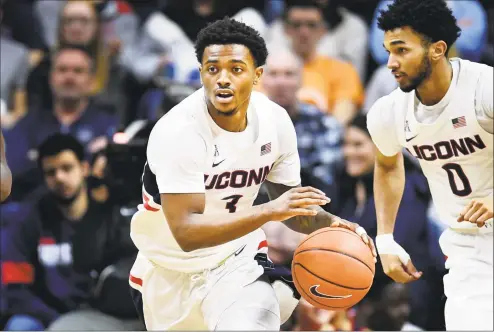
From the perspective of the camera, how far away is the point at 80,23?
29.4 feet

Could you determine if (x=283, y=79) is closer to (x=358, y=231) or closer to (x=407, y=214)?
(x=407, y=214)

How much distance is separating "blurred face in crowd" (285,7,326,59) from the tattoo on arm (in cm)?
303

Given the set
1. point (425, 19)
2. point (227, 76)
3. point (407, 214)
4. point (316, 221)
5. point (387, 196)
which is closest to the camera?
point (227, 76)

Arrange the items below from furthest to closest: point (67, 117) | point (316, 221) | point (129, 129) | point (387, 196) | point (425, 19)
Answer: point (67, 117) < point (129, 129) < point (387, 196) < point (316, 221) < point (425, 19)

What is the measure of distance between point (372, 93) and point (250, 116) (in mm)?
2913

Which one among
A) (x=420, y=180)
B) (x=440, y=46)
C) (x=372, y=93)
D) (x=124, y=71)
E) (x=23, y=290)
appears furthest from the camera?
(x=124, y=71)

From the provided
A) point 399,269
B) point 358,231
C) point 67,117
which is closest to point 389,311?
point 399,269

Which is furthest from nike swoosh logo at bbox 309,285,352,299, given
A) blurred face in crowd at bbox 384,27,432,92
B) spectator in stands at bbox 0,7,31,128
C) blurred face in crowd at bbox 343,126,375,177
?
spectator in stands at bbox 0,7,31,128

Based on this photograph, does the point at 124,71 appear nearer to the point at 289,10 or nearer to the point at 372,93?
the point at 289,10

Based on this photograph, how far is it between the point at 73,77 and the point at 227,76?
376cm

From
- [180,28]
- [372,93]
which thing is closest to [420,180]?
[372,93]

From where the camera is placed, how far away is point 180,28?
28.7 feet

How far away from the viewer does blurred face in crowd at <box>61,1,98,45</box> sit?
29.3ft

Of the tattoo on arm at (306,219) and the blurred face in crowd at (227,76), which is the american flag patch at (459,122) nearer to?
the tattoo on arm at (306,219)
